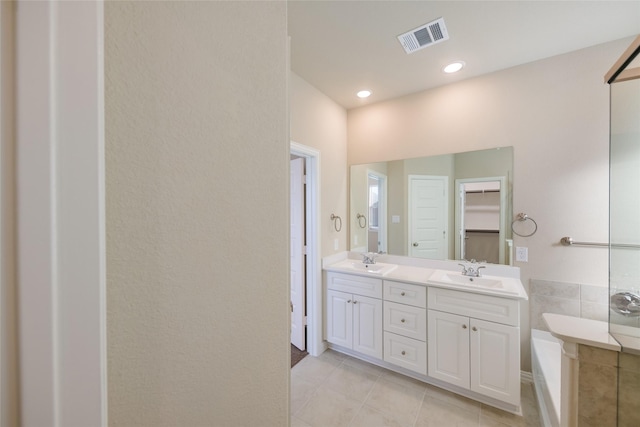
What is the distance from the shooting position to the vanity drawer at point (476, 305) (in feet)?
5.77

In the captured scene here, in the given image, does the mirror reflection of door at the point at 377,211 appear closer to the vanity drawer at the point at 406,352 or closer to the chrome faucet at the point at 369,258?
the chrome faucet at the point at 369,258

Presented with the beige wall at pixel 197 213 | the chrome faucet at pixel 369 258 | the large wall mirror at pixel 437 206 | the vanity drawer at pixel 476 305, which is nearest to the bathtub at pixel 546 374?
the vanity drawer at pixel 476 305

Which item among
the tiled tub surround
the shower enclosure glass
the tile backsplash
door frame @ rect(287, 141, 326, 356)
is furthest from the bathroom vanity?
the tiled tub surround

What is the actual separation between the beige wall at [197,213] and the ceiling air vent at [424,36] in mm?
1541

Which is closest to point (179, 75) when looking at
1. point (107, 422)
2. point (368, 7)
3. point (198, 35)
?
point (198, 35)

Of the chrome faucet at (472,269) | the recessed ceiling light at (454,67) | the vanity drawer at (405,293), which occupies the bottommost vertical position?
the vanity drawer at (405,293)

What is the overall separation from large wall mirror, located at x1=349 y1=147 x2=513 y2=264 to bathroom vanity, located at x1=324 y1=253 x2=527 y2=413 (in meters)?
0.18

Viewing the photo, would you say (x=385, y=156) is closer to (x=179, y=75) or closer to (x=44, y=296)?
(x=179, y=75)

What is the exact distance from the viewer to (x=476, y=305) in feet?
6.15

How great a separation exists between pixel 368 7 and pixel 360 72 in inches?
28.0

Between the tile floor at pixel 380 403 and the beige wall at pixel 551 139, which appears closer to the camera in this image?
the tile floor at pixel 380 403

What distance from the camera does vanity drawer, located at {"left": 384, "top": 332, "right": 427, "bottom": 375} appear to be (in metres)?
2.08

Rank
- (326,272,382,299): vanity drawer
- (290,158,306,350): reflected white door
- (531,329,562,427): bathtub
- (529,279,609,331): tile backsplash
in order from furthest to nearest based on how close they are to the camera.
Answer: (290,158,306,350): reflected white door, (326,272,382,299): vanity drawer, (529,279,609,331): tile backsplash, (531,329,562,427): bathtub

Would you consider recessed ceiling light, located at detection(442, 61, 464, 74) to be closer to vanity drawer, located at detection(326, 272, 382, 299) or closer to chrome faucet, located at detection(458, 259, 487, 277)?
chrome faucet, located at detection(458, 259, 487, 277)
